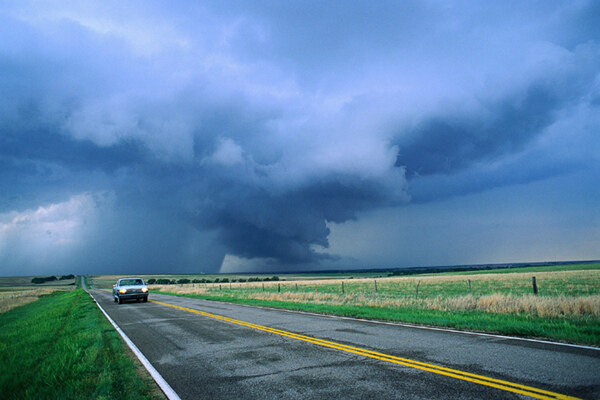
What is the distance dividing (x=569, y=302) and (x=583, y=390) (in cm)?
969

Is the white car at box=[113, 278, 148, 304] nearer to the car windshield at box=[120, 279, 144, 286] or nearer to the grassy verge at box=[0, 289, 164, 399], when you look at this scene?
the car windshield at box=[120, 279, 144, 286]

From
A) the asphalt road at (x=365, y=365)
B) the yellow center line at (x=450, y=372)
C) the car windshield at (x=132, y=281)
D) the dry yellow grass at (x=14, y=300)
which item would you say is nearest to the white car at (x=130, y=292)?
the car windshield at (x=132, y=281)

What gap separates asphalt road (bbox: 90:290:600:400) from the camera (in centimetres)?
508

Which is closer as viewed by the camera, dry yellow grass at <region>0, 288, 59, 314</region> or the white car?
the white car

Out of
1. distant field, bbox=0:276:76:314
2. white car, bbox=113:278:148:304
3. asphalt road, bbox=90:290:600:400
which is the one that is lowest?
distant field, bbox=0:276:76:314

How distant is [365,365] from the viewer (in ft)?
21.3

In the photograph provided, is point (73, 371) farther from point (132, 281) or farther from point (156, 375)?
point (132, 281)

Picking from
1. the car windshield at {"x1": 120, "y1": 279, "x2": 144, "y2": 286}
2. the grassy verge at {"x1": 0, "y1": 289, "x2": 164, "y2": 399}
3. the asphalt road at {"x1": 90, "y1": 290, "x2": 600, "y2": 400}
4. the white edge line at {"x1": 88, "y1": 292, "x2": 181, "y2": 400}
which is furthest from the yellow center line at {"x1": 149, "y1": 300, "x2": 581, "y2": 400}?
the car windshield at {"x1": 120, "y1": 279, "x2": 144, "y2": 286}

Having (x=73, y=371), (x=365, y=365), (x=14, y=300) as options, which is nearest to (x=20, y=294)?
(x=14, y=300)

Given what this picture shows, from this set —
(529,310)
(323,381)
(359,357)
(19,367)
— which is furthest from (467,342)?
(19,367)

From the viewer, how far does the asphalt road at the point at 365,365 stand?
5082mm

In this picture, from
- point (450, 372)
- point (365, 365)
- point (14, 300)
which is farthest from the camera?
point (14, 300)

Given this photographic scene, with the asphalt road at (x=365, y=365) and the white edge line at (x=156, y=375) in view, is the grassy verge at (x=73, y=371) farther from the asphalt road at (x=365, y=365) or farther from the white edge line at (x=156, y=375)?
the asphalt road at (x=365, y=365)

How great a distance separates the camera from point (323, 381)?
5648 millimetres
